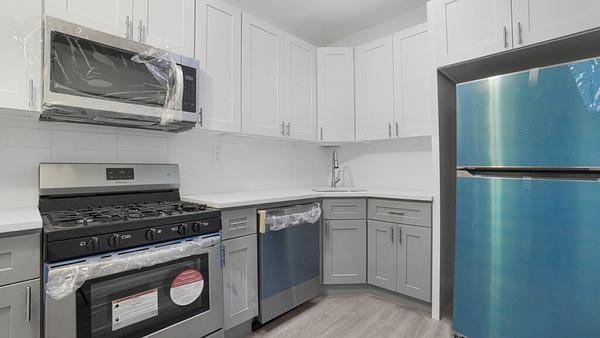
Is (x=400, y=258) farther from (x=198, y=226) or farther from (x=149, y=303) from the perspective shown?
(x=149, y=303)

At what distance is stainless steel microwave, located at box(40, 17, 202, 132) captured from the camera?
4.52ft

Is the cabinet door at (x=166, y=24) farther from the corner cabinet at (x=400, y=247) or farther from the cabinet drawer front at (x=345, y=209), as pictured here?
the corner cabinet at (x=400, y=247)

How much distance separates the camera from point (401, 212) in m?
2.24

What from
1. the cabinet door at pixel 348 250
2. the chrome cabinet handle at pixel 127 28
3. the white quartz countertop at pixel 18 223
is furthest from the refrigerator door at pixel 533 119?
the white quartz countertop at pixel 18 223

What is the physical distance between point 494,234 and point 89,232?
2.05 metres

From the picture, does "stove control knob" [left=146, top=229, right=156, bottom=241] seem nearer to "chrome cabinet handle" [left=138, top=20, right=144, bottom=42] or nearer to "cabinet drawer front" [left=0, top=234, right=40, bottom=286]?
"cabinet drawer front" [left=0, top=234, right=40, bottom=286]

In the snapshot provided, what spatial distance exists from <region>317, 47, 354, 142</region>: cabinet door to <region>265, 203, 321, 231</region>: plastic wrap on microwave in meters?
0.90

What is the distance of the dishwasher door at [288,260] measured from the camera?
6.34 ft

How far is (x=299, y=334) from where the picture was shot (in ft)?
6.10

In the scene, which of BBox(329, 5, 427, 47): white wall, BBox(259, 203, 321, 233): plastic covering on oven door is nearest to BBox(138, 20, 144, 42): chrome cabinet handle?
BBox(259, 203, 321, 233): plastic covering on oven door

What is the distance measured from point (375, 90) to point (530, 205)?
5.38 ft

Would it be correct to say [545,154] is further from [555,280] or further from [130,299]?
[130,299]

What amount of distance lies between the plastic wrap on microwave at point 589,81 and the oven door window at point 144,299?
2087 mm

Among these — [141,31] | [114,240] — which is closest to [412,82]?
[141,31]
